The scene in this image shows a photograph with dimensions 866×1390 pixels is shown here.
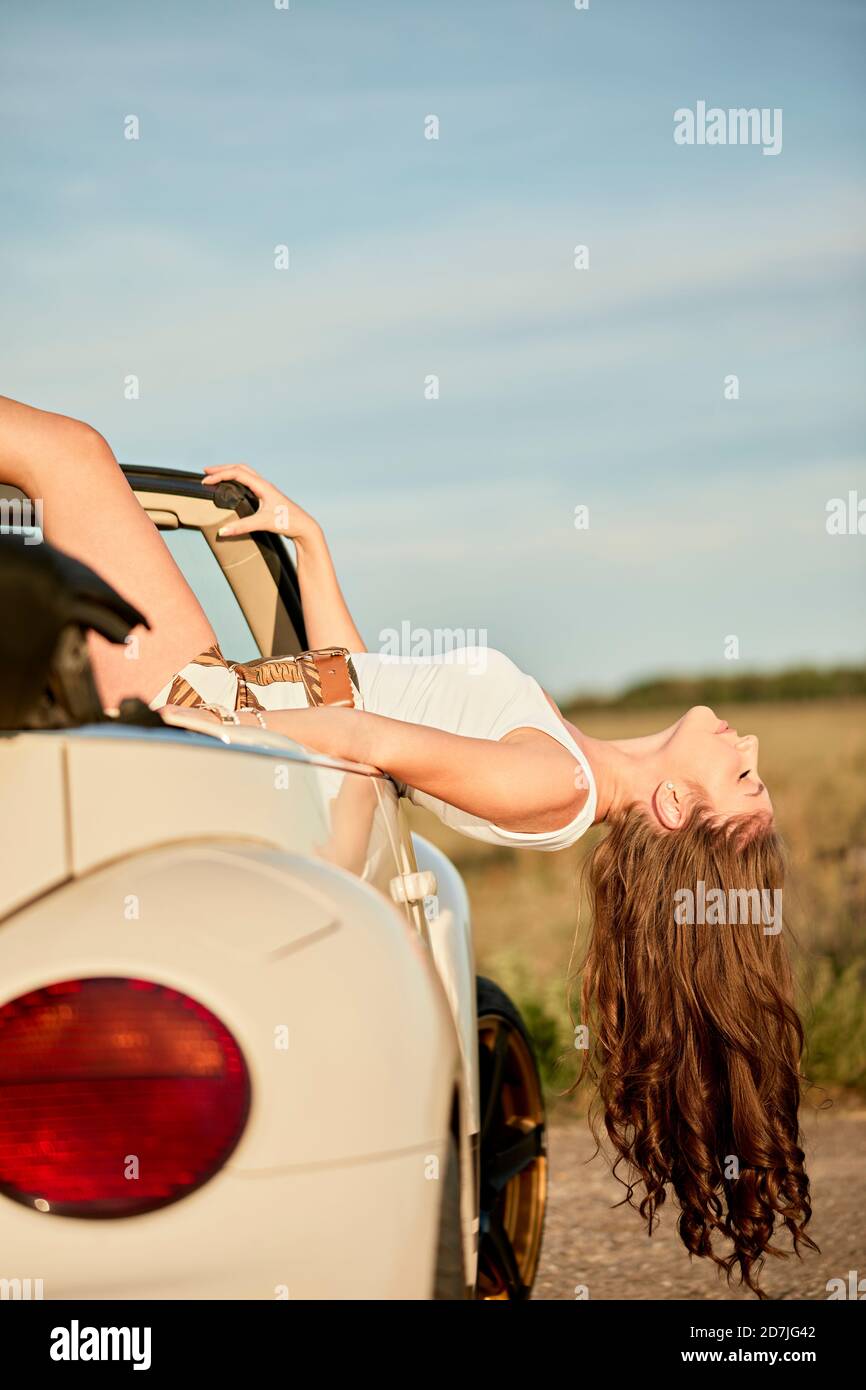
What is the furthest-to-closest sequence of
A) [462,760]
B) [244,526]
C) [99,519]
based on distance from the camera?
[244,526], [99,519], [462,760]

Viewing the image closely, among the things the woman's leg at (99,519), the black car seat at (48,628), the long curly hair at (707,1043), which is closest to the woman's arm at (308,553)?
the woman's leg at (99,519)

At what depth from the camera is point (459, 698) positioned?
326cm

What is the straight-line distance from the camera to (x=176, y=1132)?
4.16ft

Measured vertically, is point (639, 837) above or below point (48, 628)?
below

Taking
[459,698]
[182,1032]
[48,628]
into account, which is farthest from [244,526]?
[182,1032]

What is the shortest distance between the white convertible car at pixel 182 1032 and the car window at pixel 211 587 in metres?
2.25

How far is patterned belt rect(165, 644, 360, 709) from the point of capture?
3.10m

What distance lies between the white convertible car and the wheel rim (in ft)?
6.50

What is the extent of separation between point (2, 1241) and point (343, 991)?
0.37 meters

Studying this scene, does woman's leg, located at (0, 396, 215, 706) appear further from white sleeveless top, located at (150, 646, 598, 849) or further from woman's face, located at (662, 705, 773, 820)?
woman's face, located at (662, 705, 773, 820)

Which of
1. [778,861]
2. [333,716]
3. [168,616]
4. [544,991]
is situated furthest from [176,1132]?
[544,991]

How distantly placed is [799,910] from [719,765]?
496 millimetres

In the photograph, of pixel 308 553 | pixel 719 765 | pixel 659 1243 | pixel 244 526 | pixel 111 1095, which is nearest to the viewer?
pixel 111 1095

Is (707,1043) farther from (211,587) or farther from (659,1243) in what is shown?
(211,587)
